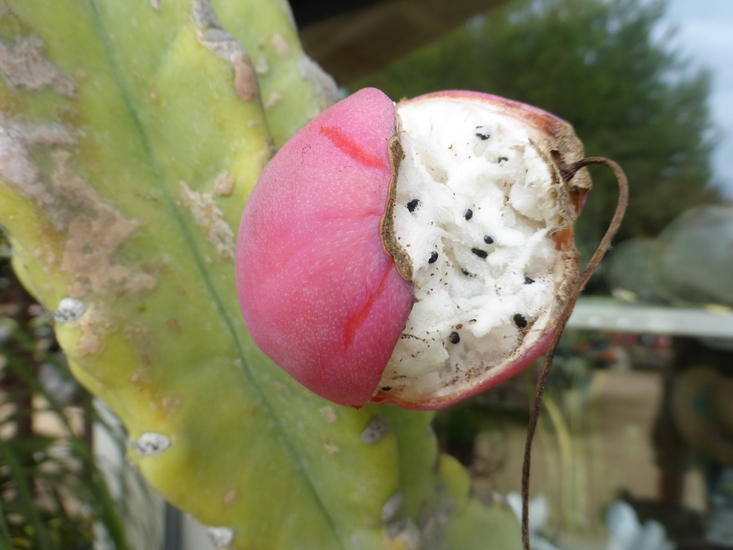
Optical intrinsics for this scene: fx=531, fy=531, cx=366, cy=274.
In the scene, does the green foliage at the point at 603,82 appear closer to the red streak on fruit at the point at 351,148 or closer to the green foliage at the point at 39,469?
the green foliage at the point at 39,469

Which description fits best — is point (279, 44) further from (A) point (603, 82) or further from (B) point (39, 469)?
(A) point (603, 82)

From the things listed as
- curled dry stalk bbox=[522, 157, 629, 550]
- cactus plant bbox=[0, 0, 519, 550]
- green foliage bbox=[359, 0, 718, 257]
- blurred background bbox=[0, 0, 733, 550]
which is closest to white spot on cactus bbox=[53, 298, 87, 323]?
cactus plant bbox=[0, 0, 519, 550]

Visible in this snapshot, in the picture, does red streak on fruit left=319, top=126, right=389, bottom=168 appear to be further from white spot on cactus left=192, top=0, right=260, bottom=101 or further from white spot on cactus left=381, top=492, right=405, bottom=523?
white spot on cactus left=381, top=492, right=405, bottom=523

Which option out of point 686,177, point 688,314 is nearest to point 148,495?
point 688,314

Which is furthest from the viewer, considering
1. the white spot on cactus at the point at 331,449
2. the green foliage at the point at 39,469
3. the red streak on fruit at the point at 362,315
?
the green foliage at the point at 39,469

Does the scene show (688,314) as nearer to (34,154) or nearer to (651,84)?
(651,84)

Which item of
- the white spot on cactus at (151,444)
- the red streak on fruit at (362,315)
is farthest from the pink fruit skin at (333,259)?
the white spot on cactus at (151,444)

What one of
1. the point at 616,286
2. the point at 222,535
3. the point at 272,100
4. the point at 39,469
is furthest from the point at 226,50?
the point at 616,286
